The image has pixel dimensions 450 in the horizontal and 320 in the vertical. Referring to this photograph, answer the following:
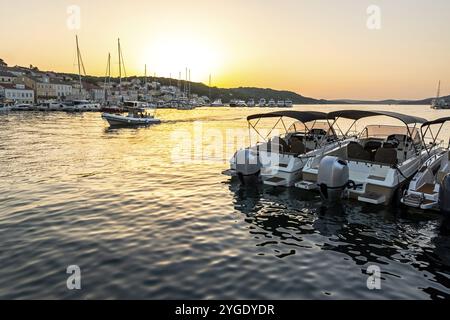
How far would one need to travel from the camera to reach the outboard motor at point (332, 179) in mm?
12203

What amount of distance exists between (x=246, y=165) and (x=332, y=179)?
12.4ft

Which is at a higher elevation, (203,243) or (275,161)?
(275,161)

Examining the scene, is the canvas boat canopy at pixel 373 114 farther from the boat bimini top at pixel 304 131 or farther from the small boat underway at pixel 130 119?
the small boat underway at pixel 130 119

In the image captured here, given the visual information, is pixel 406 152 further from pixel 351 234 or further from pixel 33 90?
pixel 33 90

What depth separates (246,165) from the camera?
14555 millimetres

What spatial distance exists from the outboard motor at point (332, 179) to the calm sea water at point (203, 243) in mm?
568

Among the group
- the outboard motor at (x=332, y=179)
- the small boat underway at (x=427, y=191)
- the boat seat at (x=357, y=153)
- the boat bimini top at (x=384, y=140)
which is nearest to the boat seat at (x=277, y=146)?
the boat bimini top at (x=384, y=140)

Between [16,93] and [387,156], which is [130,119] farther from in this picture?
[16,93]

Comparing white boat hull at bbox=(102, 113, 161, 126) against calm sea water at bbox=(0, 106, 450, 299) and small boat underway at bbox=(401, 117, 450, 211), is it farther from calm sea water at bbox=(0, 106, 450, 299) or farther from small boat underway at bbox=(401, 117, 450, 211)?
small boat underway at bbox=(401, 117, 450, 211)

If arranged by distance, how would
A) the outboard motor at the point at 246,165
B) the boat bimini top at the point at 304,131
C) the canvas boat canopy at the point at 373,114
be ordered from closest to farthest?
1. the canvas boat canopy at the point at 373,114
2. the outboard motor at the point at 246,165
3. the boat bimini top at the point at 304,131

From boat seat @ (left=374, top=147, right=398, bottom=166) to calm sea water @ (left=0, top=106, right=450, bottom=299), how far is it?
8.14 ft

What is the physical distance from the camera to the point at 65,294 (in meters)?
6.78

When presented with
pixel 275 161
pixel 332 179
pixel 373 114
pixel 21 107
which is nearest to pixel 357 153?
pixel 373 114

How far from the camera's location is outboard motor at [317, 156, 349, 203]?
12.2 meters
